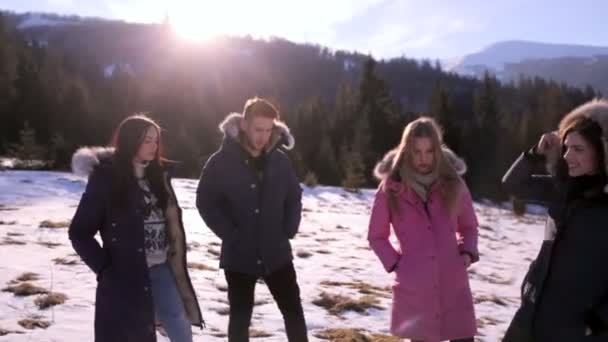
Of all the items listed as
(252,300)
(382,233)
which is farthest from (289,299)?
(382,233)

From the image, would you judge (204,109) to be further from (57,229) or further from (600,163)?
(600,163)

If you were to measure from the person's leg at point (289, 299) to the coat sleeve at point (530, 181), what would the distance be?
5.16 ft

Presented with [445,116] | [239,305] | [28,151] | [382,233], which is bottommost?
[28,151]

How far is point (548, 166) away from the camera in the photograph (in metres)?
2.85

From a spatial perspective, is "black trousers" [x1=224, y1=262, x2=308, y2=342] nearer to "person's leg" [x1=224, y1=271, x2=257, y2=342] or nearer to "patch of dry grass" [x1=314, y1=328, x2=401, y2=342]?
"person's leg" [x1=224, y1=271, x2=257, y2=342]

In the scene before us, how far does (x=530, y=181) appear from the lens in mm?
2986

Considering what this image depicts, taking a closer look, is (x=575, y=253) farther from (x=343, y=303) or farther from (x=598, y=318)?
(x=343, y=303)

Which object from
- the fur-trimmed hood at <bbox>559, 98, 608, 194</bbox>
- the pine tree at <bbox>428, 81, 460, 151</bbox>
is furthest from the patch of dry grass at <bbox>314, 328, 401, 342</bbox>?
the pine tree at <bbox>428, 81, 460, 151</bbox>

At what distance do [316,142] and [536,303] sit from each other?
3481 centimetres

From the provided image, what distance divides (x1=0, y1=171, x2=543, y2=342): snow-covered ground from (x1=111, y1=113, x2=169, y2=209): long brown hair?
210 centimetres

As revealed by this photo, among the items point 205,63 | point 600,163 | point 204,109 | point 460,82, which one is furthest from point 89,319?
point 205,63

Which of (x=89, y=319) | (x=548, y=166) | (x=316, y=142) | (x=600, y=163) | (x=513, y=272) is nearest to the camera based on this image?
(x=600, y=163)

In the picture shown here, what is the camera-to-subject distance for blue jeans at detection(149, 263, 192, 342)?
3252 mm

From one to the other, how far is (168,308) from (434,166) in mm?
1895
